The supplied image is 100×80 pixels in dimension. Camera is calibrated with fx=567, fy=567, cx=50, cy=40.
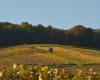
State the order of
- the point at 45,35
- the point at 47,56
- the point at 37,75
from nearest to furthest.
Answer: the point at 37,75 < the point at 47,56 < the point at 45,35

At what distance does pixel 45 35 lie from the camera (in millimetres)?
99750

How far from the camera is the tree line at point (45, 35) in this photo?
3775 inches

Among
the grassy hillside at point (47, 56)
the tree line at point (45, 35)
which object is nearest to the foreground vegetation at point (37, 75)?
the grassy hillside at point (47, 56)

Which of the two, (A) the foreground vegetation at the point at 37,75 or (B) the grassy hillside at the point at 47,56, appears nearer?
(A) the foreground vegetation at the point at 37,75

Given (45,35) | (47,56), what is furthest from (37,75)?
(45,35)

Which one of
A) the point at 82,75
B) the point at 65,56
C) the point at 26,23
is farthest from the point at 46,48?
the point at 82,75

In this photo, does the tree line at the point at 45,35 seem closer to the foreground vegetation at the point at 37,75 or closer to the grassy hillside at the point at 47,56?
the grassy hillside at the point at 47,56

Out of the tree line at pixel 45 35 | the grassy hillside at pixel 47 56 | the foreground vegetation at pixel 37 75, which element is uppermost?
the tree line at pixel 45 35

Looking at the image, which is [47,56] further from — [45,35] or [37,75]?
[37,75]

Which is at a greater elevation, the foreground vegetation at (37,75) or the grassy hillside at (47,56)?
the foreground vegetation at (37,75)

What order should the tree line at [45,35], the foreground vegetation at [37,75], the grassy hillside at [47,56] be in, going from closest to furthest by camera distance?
the foreground vegetation at [37,75]
the grassy hillside at [47,56]
the tree line at [45,35]

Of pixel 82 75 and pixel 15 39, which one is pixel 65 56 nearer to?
pixel 15 39

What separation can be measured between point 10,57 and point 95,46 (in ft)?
121

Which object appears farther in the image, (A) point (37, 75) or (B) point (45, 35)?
(B) point (45, 35)
